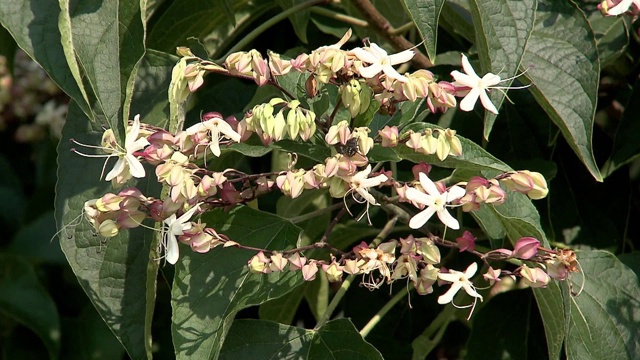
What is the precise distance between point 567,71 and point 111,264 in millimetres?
447

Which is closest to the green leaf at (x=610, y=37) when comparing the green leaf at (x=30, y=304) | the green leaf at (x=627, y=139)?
the green leaf at (x=627, y=139)

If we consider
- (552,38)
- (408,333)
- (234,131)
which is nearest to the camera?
(234,131)

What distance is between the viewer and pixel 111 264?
0.82 metres

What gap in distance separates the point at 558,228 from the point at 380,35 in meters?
0.30

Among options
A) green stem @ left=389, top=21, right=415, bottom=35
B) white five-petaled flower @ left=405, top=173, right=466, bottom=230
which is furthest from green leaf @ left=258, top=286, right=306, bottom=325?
white five-petaled flower @ left=405, top=173, right=466, bottom=230

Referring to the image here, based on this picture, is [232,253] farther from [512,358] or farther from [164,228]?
[512,358]

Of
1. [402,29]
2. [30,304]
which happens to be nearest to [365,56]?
[402,29]

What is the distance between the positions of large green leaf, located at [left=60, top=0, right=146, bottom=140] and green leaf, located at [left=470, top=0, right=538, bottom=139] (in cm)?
27

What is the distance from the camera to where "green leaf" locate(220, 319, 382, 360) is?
0.83 m

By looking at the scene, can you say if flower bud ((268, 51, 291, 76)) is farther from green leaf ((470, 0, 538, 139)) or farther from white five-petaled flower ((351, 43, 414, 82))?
green leaf ((470, 0, 538, 139))

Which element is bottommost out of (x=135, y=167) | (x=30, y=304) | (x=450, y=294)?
(x=30, y=304)

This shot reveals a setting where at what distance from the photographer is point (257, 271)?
0.71 m

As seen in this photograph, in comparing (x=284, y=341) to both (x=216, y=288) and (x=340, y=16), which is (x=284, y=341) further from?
(x=340, y=16)

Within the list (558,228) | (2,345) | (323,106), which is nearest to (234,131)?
(323,106)
